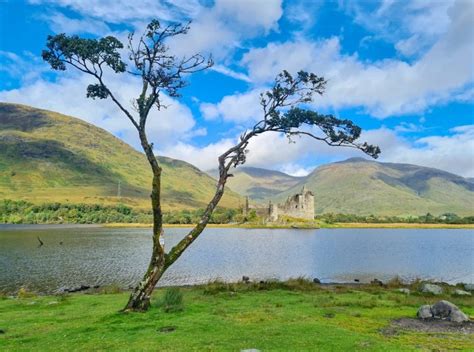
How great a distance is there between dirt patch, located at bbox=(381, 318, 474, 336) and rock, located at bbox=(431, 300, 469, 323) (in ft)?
1.10

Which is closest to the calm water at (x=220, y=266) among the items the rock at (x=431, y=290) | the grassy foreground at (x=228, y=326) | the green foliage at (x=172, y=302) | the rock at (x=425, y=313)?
the rock at (x=431, y=290)

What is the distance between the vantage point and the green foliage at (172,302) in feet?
66.6

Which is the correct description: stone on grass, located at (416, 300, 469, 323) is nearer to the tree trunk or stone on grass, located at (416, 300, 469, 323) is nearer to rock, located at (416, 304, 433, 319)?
rock, located at (416, 304, 433, 319)

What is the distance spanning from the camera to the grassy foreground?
46.6 feet

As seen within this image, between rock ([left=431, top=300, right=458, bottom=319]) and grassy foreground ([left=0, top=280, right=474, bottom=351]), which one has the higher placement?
rock ([left=431, top=300, right=458, bottom=319])

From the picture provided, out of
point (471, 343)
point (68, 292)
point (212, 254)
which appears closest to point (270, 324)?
point (471, 343)

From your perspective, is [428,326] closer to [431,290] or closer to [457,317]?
[457,317]

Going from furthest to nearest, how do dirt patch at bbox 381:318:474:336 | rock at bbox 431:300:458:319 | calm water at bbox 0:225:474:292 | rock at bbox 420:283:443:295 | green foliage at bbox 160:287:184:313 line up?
1. calm water at bbox 0:225:474:292
2. rock at bbox 420:283:443:295
3. green foliage at bbox 160:287:184:313
4. rock at bbox 431:300:458:319
5. dirt patch at bbox 381:318:474:336

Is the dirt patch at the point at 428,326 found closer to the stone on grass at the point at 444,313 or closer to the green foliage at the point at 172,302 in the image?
the stone on grass at the point at 444,313

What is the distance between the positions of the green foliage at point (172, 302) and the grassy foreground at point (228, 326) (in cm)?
30

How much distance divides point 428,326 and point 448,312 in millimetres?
1935

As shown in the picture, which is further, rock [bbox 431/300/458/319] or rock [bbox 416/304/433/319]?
rock [bbox 416/304/433/319]

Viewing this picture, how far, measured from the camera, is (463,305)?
77.3ft

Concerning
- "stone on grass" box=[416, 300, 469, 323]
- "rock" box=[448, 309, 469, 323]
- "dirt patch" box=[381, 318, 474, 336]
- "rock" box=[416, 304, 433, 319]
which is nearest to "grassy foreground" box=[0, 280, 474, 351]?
"dirt patch" box=[381, 318, 474, 336]
